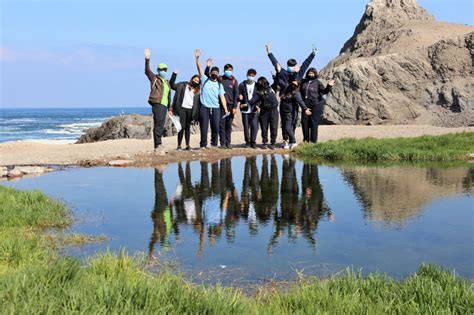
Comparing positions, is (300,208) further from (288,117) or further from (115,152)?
(115,152)

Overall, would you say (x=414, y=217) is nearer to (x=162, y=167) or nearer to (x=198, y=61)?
(x=162, y=167)

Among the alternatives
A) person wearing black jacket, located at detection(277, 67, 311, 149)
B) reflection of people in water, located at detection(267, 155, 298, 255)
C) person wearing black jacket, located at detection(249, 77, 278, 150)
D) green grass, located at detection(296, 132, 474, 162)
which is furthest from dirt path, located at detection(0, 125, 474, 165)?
reflection of people in water, located at detection(267, 155, 298, 255)

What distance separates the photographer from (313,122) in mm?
16250

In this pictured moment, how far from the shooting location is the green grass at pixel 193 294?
3.59 m

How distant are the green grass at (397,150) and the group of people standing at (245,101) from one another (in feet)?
4.05

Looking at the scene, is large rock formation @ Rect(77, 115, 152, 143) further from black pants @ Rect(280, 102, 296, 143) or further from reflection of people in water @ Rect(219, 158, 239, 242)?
reflection of people in water @ Rect(219, 158, 239, 242)

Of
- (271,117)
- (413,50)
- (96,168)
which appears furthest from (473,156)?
(413,50)

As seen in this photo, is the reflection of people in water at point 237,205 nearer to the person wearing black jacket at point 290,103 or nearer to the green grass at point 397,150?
the green grass at point 397,150

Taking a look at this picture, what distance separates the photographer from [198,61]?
14.8m

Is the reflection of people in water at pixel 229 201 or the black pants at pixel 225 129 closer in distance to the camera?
the reflection of people in water at pixel 229 201

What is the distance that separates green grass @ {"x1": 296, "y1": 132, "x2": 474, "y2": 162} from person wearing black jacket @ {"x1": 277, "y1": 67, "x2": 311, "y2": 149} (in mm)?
813

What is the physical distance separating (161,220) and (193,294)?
3390 mm

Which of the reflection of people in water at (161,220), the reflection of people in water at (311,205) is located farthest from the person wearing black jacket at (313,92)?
the reflection of people in water at (161,220)

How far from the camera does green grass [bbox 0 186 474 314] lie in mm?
3588
